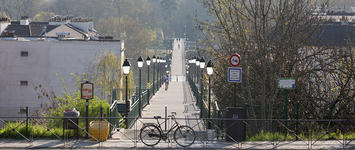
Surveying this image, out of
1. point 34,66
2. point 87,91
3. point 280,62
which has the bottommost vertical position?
point 87,91

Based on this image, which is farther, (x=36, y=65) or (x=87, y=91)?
(x=36, y=65)

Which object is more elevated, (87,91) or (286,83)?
(286,83)

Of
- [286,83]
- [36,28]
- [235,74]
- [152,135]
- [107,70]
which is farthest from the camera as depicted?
[36,28]

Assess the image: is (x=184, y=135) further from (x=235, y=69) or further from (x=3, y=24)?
(x=3, y=24)

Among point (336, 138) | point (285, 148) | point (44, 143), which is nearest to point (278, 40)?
point (336, 138)

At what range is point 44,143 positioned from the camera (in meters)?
16.5

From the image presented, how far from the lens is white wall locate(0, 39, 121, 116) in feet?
172

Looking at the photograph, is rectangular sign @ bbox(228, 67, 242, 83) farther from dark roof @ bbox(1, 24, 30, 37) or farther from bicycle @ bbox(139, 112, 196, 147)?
dark roof @ bbox(1, 24, 30, 37)

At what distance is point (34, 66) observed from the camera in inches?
2090

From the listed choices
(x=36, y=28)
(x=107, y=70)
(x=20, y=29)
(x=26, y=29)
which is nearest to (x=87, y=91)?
(x=107, y=70)

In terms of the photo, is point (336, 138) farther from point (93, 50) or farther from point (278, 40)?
point (93, 50)

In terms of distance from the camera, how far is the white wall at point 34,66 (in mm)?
52500

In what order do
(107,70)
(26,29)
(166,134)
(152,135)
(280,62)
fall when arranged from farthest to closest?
(26,29), (107,70), (280,62), (152,135), (166,134)

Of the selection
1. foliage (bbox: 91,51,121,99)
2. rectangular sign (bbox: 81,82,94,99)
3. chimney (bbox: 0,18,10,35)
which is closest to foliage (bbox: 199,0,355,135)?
rectangular sign (bbox: 81,82,94,99)
